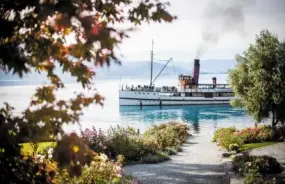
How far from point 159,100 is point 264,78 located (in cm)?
6427

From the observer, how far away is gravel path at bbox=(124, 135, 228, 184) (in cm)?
1358

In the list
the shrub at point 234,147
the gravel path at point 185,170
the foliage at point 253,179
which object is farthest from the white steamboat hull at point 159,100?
the foliage at point 253,179

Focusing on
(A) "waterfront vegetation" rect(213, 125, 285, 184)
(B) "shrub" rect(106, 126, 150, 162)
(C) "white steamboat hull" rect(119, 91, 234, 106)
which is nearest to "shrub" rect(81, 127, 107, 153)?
(B) "shrub" rect(106, 126, 150, 162)

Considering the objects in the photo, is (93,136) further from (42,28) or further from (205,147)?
(42,28)

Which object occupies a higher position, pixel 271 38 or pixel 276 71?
pixel 271 38

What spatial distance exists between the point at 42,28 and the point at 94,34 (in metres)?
1.68

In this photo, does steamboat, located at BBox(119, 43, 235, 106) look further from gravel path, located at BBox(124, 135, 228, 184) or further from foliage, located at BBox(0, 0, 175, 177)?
foliage, located at BBox(0, 0, 175, 177)

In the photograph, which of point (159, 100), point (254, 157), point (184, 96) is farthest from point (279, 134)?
point (159, 100)

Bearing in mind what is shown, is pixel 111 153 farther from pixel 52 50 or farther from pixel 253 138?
pixel 52 50

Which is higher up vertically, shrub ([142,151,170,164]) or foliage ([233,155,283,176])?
foliage ([233,155,283,176])

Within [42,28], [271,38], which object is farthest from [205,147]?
[42,28]

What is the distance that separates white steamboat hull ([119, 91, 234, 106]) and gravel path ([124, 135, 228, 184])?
69526mm

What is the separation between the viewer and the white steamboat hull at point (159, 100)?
296 ft

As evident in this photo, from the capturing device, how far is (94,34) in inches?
105
